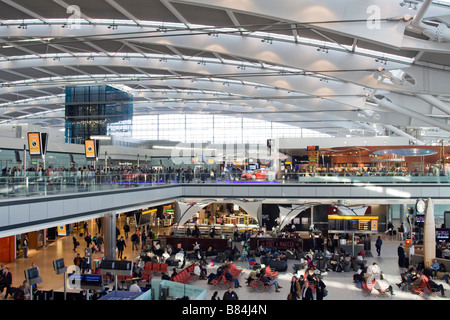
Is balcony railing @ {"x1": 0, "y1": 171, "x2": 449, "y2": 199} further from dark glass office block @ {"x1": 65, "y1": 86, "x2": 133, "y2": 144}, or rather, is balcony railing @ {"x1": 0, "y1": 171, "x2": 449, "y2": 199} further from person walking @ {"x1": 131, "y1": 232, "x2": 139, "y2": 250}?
dark glass office block @ {"x1": 65, "y1": 86, "x2": 133, "y2": 144}

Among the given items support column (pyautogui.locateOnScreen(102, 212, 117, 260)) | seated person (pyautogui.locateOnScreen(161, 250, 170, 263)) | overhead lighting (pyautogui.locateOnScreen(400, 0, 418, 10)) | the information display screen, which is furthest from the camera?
the information display screen

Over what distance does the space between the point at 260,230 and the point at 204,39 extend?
37.9 feet

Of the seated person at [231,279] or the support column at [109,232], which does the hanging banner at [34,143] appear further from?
the seated person at [231,279]

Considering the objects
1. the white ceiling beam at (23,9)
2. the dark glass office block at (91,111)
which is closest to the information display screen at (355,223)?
the white ceiling beam at (23,9)

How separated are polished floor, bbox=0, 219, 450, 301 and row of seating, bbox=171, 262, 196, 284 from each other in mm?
292

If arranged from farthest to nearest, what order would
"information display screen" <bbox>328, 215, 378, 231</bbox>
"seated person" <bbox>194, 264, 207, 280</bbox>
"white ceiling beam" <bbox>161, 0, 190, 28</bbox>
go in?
"information display screen" <bbox>328, 215, 378, 231</bbox>, "white ceiling beam" <bbox>161, 0, 190, 28</bbox>, "seated person" <bbox>194, 264, 207, 280</bbox>

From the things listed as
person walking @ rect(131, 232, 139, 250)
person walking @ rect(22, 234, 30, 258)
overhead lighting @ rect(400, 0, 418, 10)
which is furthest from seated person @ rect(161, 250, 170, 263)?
overhead lighting @ rect(400, 0, 418, 10)

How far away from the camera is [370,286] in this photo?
14.2 meters

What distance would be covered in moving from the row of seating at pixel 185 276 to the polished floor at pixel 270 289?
29 cm

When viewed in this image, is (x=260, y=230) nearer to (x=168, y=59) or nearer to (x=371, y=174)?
(x=371, y=174)

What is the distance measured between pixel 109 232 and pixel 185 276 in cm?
519

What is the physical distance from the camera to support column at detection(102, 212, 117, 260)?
18.8 m

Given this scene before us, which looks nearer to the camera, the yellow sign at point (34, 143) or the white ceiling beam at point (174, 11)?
the white ceiling beam at point (174, 11)

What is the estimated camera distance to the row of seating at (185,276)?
582 inches
